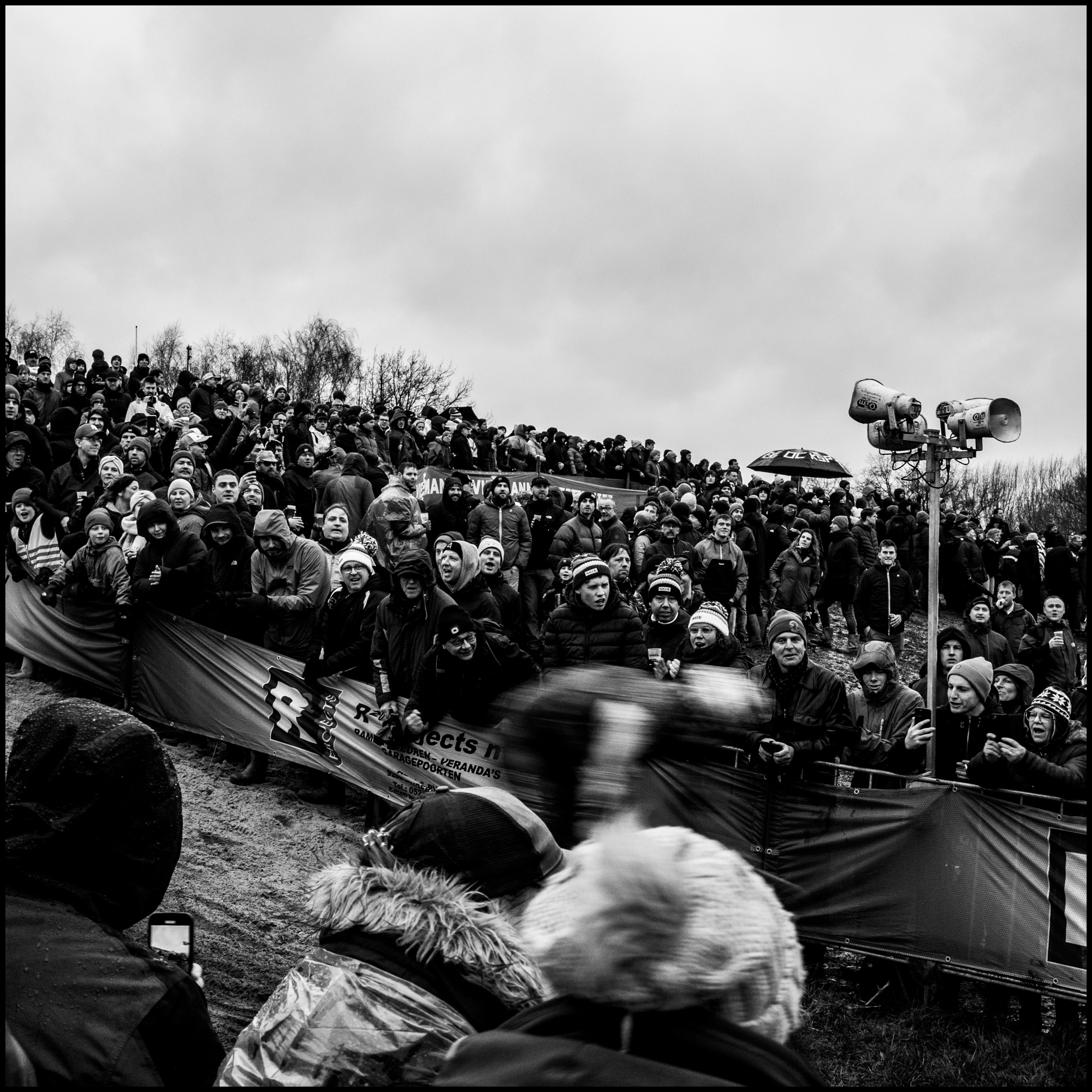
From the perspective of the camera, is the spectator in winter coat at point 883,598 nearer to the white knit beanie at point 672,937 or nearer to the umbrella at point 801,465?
the umbrella at point 801,465

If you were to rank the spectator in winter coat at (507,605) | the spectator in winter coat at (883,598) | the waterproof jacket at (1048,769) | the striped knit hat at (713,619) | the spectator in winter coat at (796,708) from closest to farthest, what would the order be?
the waterproof jacket at (1048,769) < the spectator in winter coat at (796,708) < the striped knit hat at (713,619) < the spectator in winter coat at (507,605) < the spectator in winter coat at (883,598)

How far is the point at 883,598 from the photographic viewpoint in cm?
1412

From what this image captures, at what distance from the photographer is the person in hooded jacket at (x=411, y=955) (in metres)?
2.09

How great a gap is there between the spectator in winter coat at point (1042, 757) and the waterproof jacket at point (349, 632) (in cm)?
411

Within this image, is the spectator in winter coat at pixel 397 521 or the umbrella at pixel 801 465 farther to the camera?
the umbrella at pixel 801 465

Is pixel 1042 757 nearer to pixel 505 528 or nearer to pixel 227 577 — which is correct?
pixel 227 577

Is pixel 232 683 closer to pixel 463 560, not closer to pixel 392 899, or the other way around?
pixel 463 560

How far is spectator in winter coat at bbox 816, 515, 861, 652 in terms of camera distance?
15516mm

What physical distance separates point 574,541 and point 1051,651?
5.16m

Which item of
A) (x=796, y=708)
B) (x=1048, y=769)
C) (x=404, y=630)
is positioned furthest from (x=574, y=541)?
(x=1048, y=769)

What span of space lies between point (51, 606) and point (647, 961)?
992 cm

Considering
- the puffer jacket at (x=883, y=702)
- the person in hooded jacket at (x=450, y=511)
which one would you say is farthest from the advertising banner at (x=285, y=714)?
the person in hooded jacket at (x=450, y=511)

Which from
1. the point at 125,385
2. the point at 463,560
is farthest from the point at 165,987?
the point at 125,385

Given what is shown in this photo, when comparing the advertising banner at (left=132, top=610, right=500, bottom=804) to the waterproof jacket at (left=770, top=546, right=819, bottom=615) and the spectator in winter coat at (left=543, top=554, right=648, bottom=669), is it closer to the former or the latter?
the spectator in winter coat at (left=543, top=554, right=648, bottom=669)
